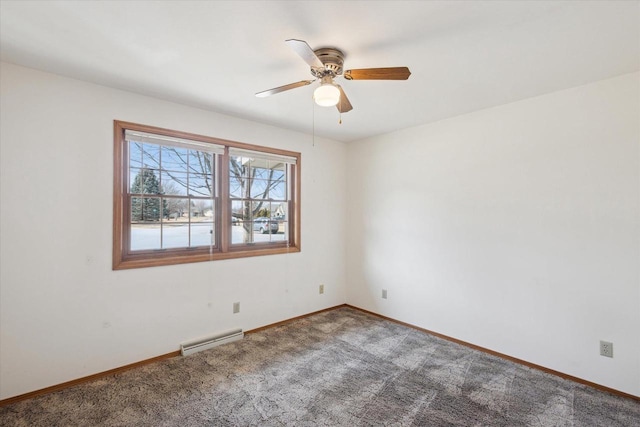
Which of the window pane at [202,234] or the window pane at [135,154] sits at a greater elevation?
the window pane at [135,154]

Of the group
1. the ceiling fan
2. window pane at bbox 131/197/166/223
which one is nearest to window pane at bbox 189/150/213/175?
window pane at bbox 131/197/166/223

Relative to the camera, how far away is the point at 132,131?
9.10ft

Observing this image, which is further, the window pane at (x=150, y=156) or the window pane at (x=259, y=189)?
the window pane at (x=259, y=189)

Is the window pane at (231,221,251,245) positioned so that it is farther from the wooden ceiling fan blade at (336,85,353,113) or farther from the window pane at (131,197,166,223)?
the wooden ceiling fan blade at (336,85,353,113)

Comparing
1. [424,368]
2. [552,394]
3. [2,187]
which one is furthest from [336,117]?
[552,394]

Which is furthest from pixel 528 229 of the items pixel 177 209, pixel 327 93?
pixel 177 209

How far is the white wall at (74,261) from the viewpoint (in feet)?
7.36

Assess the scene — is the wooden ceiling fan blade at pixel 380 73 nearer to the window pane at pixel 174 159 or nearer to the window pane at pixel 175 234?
the window pane at pixel 174 159

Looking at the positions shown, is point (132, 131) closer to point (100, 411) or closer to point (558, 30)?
point (100, 411)

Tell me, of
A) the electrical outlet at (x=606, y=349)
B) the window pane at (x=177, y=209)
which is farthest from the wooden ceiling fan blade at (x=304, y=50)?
the electrical outlet at (x=606, y=349)

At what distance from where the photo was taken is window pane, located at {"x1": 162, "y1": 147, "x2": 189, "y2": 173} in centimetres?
304

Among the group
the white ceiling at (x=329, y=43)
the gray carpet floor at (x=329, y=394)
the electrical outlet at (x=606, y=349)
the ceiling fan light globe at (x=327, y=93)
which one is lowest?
the gray carpet floor at (x=329, y=394)

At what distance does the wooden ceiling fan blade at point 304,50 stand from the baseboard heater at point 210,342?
284 cm

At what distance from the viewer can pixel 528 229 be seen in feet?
9.32
